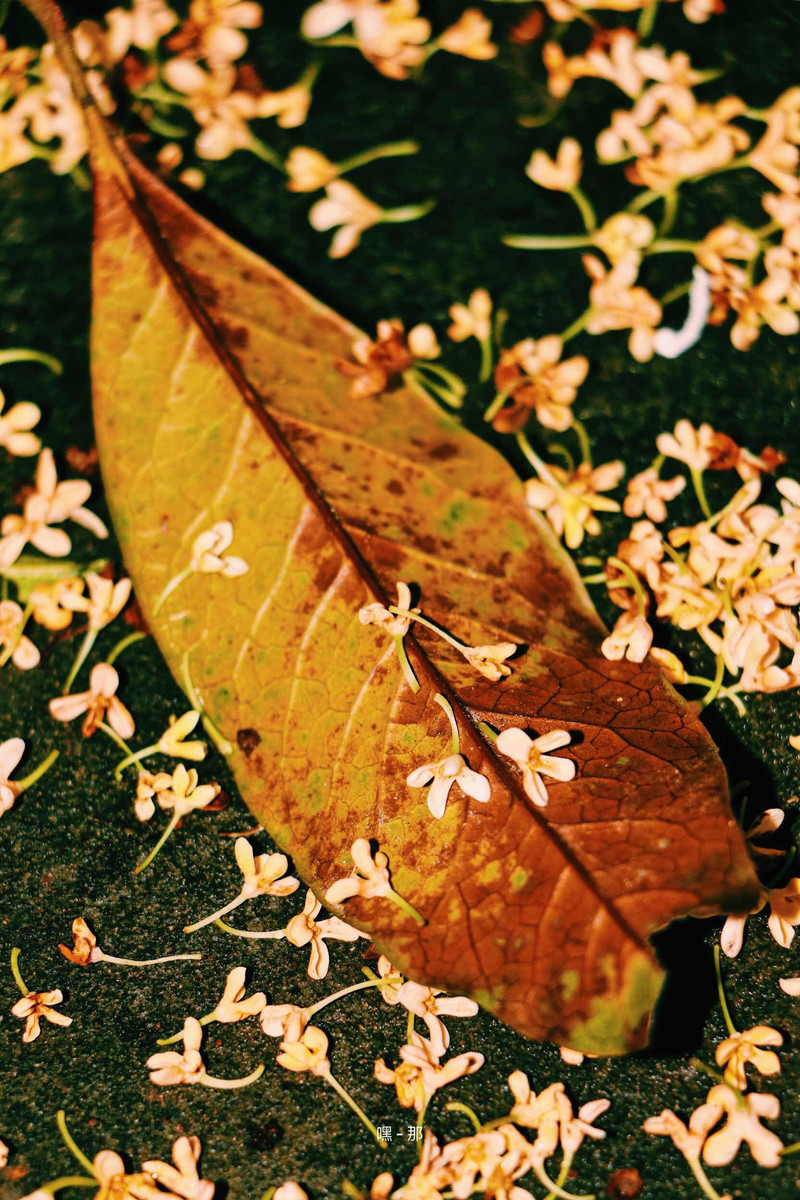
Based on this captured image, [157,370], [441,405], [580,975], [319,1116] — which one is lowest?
[319,1116]

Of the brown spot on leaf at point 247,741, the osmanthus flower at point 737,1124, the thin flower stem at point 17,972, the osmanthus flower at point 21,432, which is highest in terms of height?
the osmanthus flower at point 21,432

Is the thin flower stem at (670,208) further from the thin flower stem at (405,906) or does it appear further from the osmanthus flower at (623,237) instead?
the thin flower stem at (405,906)

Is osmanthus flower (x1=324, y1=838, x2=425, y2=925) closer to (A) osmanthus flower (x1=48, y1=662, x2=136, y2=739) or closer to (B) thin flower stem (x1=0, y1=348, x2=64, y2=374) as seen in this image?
(A) osmanthus flower (x1=48, y1=662, x2=136, y2=739)

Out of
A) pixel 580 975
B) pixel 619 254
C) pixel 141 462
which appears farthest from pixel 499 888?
pixel 619 254

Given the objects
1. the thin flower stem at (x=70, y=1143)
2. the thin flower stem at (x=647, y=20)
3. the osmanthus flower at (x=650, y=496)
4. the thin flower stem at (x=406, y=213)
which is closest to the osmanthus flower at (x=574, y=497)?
the osmanthus flower at (x=650, y=496)

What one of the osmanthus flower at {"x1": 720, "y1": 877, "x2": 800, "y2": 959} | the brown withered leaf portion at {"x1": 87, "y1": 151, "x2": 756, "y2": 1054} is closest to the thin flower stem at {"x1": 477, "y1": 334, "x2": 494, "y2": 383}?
the brown withered leaf portion at {"x1": 87, "y1": 151, "x2": 756, "y2": 1054}

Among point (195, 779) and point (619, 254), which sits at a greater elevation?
point (619, 254)

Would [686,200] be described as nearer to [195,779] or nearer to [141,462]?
[141,462]
